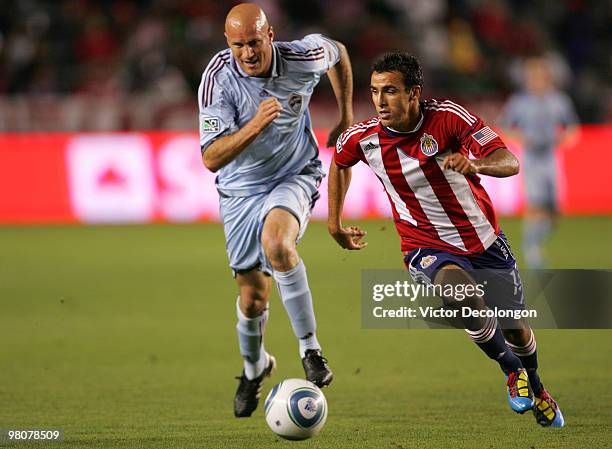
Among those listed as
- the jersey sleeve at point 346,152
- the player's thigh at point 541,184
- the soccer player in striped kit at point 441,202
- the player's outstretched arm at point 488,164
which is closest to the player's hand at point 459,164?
the player's outstretched arm at point 488,164

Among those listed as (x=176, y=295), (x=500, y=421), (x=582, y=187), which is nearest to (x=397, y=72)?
(x=500, y=421)

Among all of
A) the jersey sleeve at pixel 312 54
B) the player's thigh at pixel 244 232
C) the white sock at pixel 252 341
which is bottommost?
the white sock at pixel 252 341

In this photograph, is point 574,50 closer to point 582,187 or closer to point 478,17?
point 478,17

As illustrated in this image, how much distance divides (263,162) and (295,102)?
37 cm

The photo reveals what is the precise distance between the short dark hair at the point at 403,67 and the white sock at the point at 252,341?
1631 mm

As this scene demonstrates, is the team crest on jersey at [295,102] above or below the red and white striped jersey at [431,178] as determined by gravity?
above

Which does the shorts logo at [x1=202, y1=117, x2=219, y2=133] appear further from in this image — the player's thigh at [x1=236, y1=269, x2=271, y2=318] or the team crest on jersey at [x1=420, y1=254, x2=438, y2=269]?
the team crest on jersey at [x1=420, y1=254, x2=438, y2=269]

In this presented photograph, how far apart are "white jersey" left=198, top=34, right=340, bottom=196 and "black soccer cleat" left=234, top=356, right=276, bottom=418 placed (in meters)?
1.02

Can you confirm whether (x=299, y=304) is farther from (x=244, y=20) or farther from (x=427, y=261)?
(x=244, y=20)

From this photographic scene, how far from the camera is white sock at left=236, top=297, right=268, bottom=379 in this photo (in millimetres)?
6172

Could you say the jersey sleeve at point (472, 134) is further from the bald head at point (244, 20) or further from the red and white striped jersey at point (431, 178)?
the bald head at point (244, 20)

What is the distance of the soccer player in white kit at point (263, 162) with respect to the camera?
559cm

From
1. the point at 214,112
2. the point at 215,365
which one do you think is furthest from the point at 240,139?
the point at 215,365

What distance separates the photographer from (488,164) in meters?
4.94
